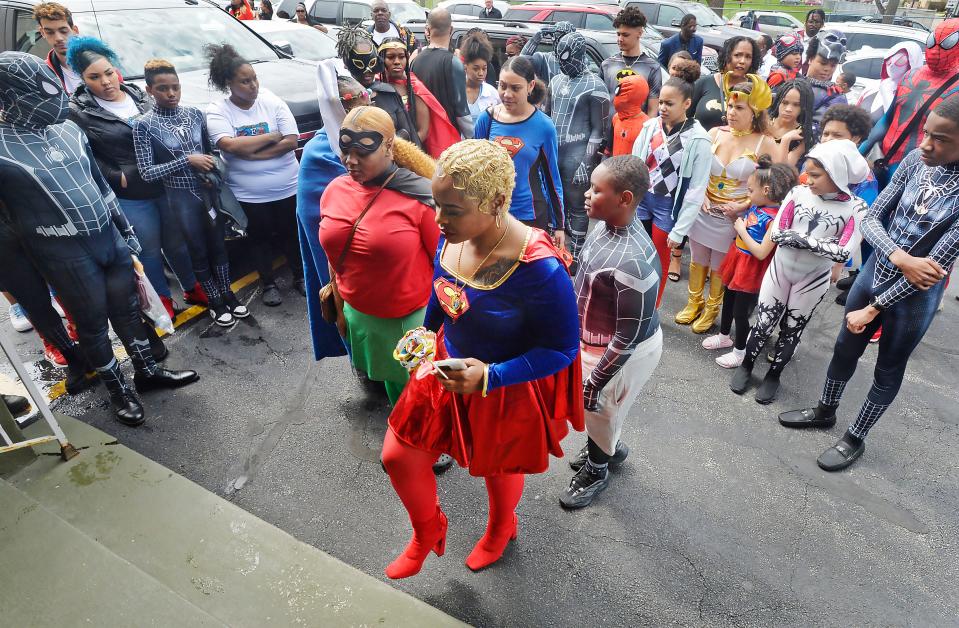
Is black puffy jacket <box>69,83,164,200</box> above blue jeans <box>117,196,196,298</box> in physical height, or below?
above

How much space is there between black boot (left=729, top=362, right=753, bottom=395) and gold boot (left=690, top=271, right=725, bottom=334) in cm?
65

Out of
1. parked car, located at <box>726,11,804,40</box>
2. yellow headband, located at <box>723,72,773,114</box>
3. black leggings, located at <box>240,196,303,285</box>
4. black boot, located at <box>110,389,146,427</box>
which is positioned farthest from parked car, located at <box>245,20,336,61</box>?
parked car, located at <box>726,11,804,40</box>

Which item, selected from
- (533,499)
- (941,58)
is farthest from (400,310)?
(941,58)

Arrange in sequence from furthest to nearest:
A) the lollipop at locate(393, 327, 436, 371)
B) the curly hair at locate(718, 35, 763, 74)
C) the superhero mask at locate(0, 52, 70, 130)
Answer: the curly hair at locate(718, 35, 763, 74) → the superhero mask at locate(0, 52, 70, 130) → the lollipop at locate(393, 327, 436, 371)

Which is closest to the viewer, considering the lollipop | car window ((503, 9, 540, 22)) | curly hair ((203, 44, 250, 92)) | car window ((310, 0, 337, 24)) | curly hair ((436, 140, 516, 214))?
curly hair ((436, 140, 516, 214))

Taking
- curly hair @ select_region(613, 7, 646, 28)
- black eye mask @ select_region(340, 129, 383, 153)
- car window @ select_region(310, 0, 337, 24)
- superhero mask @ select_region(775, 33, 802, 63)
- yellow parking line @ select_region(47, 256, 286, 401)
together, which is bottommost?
yellow parking line @ select_region(47, 256, 286, 401)

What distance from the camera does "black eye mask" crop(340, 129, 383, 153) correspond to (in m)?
2.47

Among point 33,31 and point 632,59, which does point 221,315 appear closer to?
point 33,31

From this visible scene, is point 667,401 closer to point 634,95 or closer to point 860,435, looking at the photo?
point 860,435

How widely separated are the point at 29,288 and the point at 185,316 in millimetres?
1413

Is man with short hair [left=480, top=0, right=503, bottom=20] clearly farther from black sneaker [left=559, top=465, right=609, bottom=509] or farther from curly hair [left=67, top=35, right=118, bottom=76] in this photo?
black sneaker [left=559, top=465, right=609, bottom=509]

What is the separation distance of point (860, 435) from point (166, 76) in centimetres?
504

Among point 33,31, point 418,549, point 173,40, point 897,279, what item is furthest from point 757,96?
point 33,31

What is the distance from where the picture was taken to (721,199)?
4184 millimetres
